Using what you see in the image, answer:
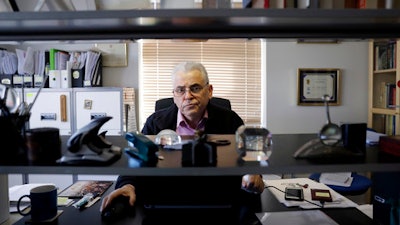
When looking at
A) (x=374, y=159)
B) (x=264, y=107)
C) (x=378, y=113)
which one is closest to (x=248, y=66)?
(x=264, y=107)

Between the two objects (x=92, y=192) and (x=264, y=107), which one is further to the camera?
(x=264, y=107)

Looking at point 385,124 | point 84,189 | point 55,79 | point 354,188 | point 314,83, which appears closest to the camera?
point 84,189

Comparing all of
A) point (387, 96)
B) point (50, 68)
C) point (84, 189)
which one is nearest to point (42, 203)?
point (84, 189)

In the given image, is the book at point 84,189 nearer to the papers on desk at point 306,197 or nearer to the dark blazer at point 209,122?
the dark blazer at point 209,122

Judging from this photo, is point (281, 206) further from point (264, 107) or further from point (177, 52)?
point (177, 52)

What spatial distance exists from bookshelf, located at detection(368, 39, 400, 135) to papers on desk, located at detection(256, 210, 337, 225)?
209 cm

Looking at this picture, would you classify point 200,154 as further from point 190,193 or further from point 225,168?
point 190,193

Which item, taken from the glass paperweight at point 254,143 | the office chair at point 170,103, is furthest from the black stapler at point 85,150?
the office chair at point 170,103

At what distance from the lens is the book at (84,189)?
1.48 metres

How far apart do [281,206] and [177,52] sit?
7.71ft

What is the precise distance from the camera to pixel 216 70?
3.36 m

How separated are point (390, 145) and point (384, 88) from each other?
265 centimetres

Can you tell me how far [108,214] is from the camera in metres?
1.17

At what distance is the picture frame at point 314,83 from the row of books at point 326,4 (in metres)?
2.54
